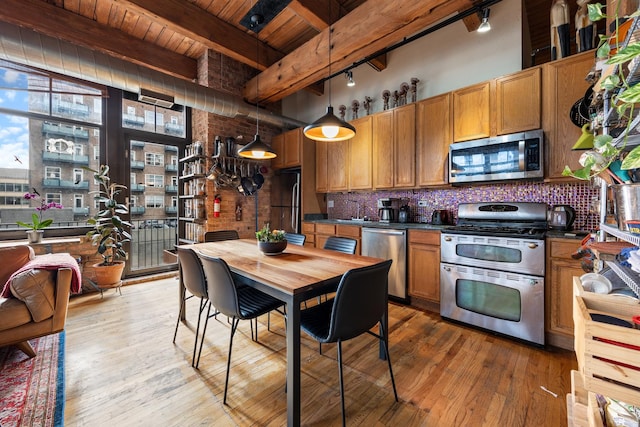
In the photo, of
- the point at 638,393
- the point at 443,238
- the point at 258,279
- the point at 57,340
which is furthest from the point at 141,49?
the point at 638,393

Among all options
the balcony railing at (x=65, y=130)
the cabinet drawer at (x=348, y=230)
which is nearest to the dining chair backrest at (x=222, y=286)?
the cabinet drawer at (x=348, y=230)

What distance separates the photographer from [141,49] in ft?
12.2

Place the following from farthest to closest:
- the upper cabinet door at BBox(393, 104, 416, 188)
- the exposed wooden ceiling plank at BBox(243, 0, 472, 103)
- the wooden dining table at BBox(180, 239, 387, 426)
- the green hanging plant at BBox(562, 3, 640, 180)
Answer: the upper cabinet door at BBox(393, 104, 416, 188), the exposed wooden ceiling plank at BBox(243, 0, 472, 103), the wooden dining table at BBox(180, 239, 387, 426), the green hanging plant at BBox(562, 3, 640, 180)

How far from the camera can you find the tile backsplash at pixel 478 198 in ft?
8.03

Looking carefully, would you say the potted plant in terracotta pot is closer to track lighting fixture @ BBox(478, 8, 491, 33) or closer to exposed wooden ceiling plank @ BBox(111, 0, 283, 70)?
exposed wooden ceiling plank @ BBox(111, 0, 283, 70)

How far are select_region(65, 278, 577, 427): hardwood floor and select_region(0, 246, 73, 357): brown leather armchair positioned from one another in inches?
11.2

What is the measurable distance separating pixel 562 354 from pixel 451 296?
887 millimetres

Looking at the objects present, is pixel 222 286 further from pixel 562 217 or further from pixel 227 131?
pixel 227 131

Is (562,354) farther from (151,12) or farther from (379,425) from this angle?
(151,12)

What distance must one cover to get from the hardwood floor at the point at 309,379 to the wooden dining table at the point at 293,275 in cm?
30

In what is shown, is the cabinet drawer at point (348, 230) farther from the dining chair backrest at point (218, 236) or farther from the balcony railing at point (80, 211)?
the balcony railing at point (80, 211)

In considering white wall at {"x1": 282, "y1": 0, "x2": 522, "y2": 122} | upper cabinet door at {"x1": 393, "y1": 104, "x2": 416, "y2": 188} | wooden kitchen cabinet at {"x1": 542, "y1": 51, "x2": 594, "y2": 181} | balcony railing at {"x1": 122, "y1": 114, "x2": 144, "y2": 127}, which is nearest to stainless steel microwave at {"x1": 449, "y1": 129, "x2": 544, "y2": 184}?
wooden kitchen cabinet at {"x1": 542, "y1": 51, "x2": 594, "y2": 181}

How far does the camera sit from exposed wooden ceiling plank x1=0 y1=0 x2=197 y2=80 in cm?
288

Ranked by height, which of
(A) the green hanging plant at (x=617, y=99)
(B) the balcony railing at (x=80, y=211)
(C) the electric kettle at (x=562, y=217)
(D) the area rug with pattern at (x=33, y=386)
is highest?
(A) the green hanging plant at (x=617, y=99)
